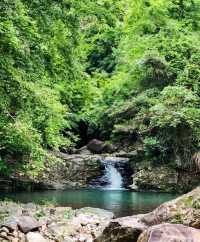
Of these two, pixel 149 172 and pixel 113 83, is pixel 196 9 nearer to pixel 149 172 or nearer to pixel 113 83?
pixel 113 83

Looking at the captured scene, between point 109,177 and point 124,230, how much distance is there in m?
18.2

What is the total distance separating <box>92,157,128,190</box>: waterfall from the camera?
86.9 feet

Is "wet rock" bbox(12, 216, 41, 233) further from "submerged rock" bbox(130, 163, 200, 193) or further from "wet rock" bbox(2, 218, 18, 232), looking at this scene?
"submerged rock" bbox(130, 163, 200, 193)

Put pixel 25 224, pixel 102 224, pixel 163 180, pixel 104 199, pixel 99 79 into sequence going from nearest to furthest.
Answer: pixel 25 224, pixel 102 224, pixel 104 199, pixel 163 180, pixel 99 79

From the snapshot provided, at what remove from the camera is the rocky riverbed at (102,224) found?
21.6ft

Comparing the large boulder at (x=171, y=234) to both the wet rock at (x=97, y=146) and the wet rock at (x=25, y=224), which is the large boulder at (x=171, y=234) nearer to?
the wet rock at (x=25, y=224)

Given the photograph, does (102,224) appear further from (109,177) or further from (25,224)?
(109,177)

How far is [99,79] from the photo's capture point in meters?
35.3

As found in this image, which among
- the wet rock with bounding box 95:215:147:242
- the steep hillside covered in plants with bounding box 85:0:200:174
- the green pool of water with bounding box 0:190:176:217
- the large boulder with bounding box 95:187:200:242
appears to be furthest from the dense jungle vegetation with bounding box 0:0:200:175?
the large boulder with bounding box 95:187:200:242

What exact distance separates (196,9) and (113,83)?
729 centimetres

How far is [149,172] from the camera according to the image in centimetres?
2602

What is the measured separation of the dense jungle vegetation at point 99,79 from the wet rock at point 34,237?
2.17m

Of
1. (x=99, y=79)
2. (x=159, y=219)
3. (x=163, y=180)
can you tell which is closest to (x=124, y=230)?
(x=159, y=219)

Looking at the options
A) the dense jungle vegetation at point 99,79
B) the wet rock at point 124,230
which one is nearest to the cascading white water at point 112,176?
the dense jungle vegetation at point 99,79
